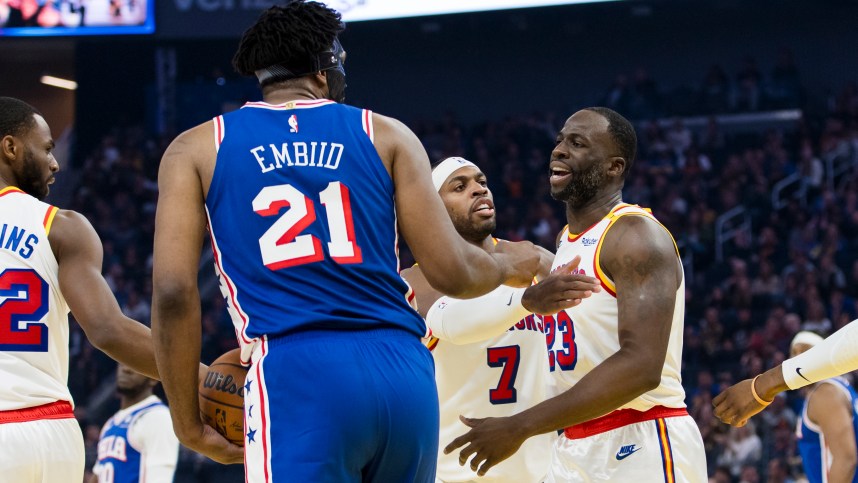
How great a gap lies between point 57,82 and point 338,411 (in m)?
25.6

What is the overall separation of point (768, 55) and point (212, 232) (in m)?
21.4

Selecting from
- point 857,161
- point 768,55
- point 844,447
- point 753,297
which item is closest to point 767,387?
point 844,447

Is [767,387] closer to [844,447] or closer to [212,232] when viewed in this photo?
[212,232]

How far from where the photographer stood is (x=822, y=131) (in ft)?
65.3

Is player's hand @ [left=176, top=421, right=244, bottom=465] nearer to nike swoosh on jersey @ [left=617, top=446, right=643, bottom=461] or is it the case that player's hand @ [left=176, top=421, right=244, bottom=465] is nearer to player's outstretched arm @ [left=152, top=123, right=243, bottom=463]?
player's outstretched arm @ [left=152, top=123, right=243, bottom=463]

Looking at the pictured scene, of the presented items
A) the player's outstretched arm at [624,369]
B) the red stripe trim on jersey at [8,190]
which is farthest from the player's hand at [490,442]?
the red stripe trim on jersey at [8,190]

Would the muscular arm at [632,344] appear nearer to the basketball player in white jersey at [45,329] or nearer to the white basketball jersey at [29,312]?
the basketball player in white jersey at [45,329]

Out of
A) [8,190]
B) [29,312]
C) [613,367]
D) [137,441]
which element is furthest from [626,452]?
[137,441]

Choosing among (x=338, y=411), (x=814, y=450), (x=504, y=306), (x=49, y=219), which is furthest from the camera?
(x=814, y=450)

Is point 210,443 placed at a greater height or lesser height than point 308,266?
lesser

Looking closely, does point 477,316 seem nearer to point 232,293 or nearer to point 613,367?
point 613,367

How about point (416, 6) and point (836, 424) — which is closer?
point (836, 424)

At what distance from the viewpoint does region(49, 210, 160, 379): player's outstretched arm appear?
14.1 ft

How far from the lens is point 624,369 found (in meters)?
3.99
